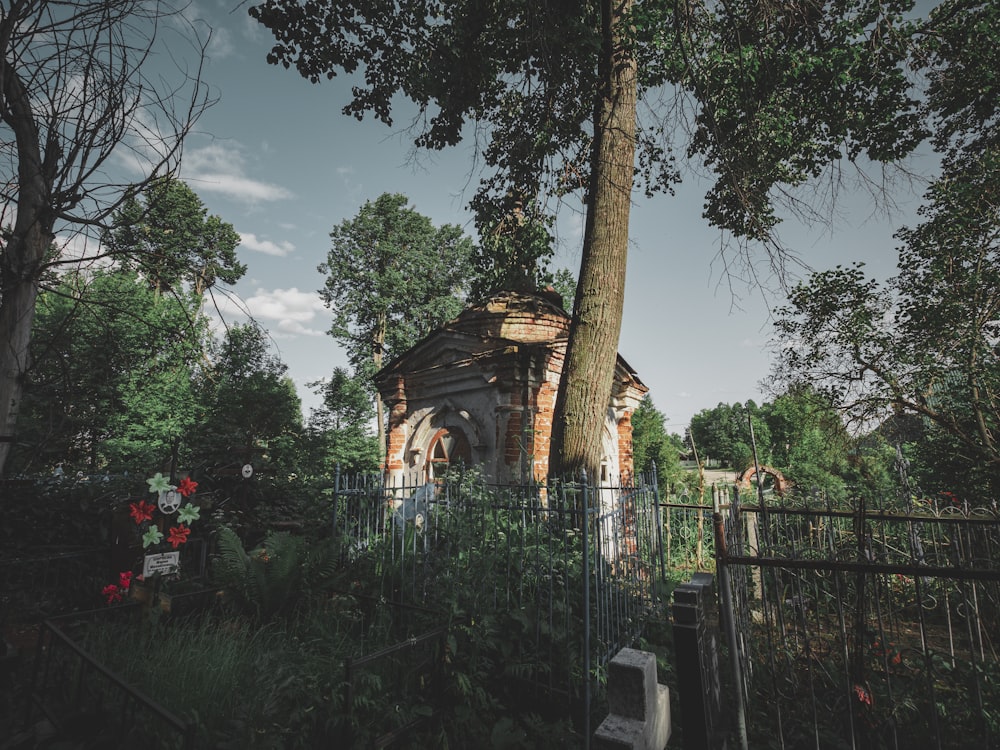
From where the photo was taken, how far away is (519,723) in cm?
388

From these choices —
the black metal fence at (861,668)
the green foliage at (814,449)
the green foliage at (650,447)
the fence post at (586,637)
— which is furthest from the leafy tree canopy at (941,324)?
the green foliage at (650,447)

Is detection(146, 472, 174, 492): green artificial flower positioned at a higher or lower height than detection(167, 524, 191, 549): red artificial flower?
higher

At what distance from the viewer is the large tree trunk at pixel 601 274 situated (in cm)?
597

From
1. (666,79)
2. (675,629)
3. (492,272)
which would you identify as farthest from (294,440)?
(675,629)

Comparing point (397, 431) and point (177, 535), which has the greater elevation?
point (397, 431)

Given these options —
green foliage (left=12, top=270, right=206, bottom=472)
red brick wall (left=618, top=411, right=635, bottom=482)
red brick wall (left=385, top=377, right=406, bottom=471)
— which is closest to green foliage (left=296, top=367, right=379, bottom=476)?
green foliage (left=12, top=270, right=206, bottom=472)

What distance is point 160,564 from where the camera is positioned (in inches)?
191

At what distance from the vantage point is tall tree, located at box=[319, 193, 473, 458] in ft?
83.8

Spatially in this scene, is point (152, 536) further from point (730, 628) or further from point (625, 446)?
point (625, 446)

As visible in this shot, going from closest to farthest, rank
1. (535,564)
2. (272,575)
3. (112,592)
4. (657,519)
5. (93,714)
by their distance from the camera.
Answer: (93,714) → (535,564) → (112,592) → (272,575) → (657,519)

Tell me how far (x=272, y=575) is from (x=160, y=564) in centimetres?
110

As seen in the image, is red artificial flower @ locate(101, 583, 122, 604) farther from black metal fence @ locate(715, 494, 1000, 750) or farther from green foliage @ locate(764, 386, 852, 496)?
green foliage @ locate(764, 386, 852, 496)

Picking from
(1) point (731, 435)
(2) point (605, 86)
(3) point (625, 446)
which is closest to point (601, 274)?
(2) point (605, 86)

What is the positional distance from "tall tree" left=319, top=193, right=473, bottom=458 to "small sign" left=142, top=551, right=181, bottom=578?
814 inches
